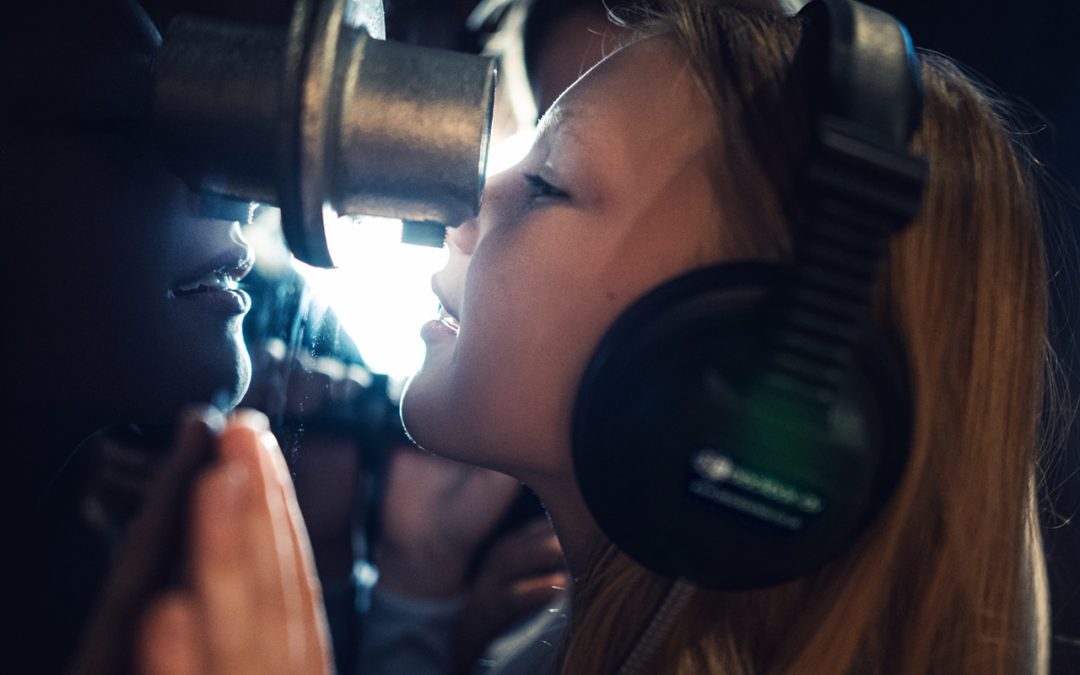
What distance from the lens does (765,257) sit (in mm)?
509

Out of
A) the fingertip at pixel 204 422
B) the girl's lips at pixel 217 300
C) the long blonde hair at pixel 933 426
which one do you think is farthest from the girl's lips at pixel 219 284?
the long blonde hair at pixel 933 426

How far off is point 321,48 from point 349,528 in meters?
1.02

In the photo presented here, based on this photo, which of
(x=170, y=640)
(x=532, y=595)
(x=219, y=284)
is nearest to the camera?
(x=170, y=640)

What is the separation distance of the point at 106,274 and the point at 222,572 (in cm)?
38

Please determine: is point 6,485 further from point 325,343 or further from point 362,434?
point 362,434

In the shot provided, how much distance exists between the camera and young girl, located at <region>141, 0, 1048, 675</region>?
Answer: 53cm

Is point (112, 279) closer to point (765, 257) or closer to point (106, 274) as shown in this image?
point (106, 274)

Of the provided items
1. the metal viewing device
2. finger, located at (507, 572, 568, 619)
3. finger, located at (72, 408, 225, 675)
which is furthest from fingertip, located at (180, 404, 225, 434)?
finger, located at (507, 572, 568, 619)

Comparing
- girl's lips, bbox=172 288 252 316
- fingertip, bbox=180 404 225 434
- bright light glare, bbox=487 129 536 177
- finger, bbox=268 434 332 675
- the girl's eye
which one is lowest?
finger, bbox=268 434 332 675

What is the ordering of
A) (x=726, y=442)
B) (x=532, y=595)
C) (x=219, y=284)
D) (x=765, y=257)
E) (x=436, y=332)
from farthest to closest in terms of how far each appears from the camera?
(x=532, y=595)
(x=436, y=332)
(x=219, y=284)
(x=765, y=257)
(x=726, y=442)

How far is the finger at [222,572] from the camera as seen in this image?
29 centimetres

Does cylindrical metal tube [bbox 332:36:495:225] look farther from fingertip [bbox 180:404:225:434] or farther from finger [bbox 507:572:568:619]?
finger [bbox 507:572:568:619]

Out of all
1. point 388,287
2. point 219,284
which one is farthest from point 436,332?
point 219,284

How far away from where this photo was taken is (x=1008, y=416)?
560 mm
